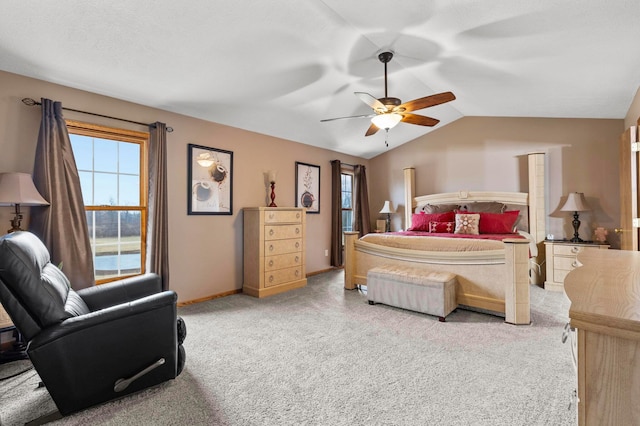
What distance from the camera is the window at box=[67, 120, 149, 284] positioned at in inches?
123

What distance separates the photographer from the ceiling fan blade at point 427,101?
2.81m

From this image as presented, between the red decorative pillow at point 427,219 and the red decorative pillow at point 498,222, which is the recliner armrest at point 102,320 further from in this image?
the red decorative pillow at point 498,222

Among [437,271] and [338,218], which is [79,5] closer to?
[437,271]

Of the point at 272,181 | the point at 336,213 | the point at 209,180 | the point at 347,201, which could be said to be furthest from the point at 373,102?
the point at 347,201

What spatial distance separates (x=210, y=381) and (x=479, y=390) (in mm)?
1746

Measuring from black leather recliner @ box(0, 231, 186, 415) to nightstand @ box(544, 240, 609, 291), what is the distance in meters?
4.83

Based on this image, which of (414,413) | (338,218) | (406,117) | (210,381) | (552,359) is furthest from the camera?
(338,218)

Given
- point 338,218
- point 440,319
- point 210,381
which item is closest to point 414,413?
point 210,381

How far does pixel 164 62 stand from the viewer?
278 cm

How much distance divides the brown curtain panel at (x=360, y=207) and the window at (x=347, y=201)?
5.5 inches

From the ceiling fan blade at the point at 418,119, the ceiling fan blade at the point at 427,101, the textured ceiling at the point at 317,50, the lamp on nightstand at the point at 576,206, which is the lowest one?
the lamp on nightstand at the point at 576,206

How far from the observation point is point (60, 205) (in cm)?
274

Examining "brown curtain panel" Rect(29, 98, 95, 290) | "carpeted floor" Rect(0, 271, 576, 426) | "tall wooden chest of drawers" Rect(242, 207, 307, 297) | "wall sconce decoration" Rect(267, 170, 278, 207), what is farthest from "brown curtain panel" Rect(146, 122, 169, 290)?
"wall sconce decoration" Rect(267, 170, 278, 207)

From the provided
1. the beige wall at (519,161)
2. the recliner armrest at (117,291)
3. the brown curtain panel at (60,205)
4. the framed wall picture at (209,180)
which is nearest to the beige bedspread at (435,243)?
the framed wall picture at (209,180)
